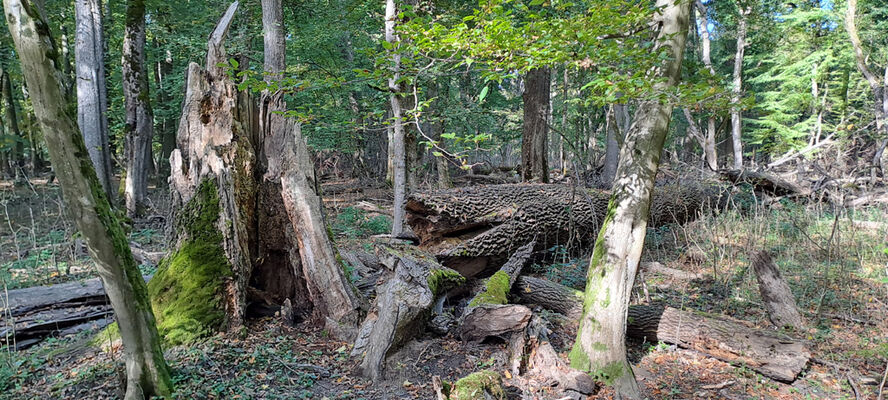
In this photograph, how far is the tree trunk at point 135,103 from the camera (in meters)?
9.84

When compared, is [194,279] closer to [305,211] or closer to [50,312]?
[305,211]

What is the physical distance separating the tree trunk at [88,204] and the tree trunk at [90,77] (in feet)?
19.9

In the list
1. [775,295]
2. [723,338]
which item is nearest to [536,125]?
[775,295]

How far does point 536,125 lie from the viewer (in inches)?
414

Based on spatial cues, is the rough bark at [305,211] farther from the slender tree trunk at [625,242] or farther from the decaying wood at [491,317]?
the slender tree trunk at [625,242]

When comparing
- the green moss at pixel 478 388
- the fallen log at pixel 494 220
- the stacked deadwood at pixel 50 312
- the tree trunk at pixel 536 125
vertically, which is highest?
the tree trunk at pixel 536 125

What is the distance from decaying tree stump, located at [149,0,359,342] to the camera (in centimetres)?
408

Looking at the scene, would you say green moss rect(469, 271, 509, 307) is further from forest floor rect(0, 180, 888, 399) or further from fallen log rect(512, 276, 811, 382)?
fallen log rect(512, 276, 811, 382)

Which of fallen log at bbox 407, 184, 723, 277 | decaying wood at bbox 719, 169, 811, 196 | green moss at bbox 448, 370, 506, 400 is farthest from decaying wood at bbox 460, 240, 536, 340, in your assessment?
decaying wood at bbox 719, 169, 811, 196

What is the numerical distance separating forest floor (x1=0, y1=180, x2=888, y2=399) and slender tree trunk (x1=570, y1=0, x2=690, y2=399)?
0.30 metres

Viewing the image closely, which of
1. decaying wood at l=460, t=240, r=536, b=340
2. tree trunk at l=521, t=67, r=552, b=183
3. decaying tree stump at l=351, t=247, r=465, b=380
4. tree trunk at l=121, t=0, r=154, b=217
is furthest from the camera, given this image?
tree trunk at l=521, t=67, r=552, b=183

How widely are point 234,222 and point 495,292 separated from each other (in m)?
3.00

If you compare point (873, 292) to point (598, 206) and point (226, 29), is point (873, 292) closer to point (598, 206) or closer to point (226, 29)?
point (598, 206)

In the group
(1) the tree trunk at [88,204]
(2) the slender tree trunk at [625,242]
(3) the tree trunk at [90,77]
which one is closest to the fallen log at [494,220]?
(2) the slender tree trunk at [625,242]
